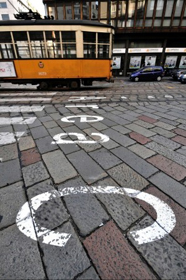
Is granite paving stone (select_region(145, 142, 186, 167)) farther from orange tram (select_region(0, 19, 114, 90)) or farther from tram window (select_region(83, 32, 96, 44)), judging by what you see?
tram window (select_region(83, 32, 96, 44))

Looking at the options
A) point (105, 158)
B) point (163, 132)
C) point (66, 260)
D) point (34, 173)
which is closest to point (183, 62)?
point (163, 132)

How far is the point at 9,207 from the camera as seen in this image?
147 centimetres

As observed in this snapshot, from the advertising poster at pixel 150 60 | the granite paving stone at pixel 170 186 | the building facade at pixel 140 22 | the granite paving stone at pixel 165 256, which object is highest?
the building facade at pixel 140 22

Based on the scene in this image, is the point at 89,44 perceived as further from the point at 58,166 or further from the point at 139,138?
the point at 58,166

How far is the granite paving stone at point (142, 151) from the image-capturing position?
7.55 ft

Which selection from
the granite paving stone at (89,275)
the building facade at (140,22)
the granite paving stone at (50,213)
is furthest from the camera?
the building facade at (140,22)

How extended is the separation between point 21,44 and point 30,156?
21.6 ft

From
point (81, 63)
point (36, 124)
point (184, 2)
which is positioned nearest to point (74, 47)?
point (81, 63)

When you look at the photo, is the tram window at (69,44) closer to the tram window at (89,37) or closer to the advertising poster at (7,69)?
the tram window at (89,37)

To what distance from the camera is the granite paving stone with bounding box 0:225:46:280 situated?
3.35 feet

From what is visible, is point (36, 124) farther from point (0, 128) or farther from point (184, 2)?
point (184, 2)

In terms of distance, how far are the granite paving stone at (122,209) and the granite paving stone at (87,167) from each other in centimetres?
29

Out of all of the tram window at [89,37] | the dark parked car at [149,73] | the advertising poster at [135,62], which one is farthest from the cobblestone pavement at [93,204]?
the advertising poster at [135,62]

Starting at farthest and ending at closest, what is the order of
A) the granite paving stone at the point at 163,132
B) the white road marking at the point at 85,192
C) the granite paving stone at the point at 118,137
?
1. the granite paving stone at the point at 163,132
2. the granite paving stone at the point at 118,137
3. the white road marking at the point at 85,192
